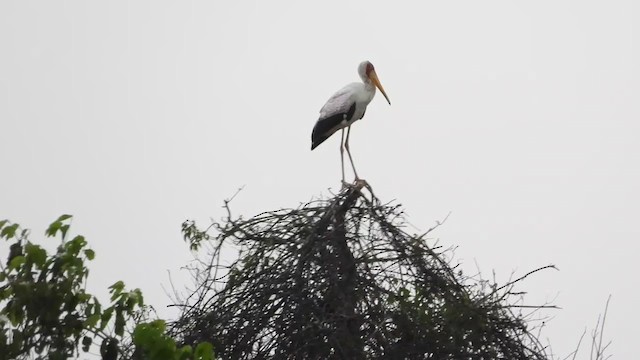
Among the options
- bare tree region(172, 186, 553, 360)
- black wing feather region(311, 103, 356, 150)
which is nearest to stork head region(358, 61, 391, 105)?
black wing feather region(311, 103, 356, 150)

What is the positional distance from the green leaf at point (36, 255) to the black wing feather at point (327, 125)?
507 cm

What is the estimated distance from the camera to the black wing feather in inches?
339

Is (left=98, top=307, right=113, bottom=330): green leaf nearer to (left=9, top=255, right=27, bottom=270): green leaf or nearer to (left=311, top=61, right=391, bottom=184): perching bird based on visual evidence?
(left=9, top=255, right=27, bottom=270): green leaf

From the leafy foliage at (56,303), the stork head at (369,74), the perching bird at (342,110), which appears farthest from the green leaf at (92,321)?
the stork head at (369,74)

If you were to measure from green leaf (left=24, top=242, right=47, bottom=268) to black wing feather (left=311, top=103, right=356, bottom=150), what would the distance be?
5.07 meters

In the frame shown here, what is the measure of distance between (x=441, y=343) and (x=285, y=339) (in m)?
0.79

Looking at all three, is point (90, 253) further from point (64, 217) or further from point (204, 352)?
point (204, 352)

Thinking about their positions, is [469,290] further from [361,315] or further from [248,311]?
[248,311]

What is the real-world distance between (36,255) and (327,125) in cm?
512

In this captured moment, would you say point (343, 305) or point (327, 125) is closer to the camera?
point (343, 305)

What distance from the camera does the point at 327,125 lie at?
8617mm

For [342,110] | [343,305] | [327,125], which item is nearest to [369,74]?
[342,110]

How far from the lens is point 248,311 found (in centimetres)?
496

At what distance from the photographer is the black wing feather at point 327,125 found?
8609 millimetres
